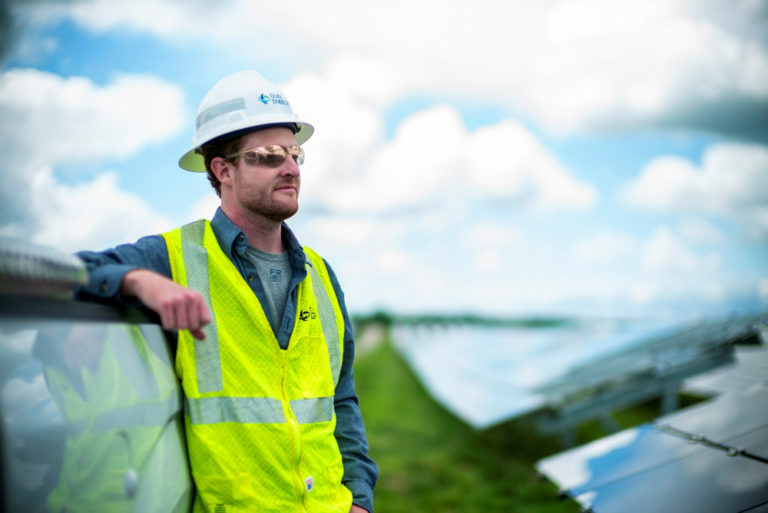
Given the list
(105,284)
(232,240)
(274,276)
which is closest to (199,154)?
(232,240)

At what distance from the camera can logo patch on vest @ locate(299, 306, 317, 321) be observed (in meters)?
2.43

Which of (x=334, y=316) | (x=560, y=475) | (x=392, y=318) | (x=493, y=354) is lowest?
(x=560, y=475)

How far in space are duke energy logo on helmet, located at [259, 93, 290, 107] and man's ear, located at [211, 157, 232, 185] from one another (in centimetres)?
32

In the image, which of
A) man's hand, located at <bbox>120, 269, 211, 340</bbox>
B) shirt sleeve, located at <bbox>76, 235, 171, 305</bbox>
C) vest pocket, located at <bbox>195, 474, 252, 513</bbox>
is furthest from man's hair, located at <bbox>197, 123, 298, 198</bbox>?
vest pocket, located at <bbox>195, 474, 252, 513</bbox>

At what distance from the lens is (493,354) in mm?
16531

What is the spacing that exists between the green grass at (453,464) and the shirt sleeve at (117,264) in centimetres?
346

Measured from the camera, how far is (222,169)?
102 inches

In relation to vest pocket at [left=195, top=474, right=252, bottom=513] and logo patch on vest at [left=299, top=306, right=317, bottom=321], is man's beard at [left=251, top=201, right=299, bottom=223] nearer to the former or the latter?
logo patch on vest at [left=299, top=306, right=317, bottom=321]

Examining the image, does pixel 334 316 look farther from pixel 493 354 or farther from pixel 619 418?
pixel 493 354

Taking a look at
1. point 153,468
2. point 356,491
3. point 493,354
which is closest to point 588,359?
point 493,354

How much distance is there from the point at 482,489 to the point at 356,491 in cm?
555

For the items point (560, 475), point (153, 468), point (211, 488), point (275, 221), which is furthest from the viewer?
point (560, 475)

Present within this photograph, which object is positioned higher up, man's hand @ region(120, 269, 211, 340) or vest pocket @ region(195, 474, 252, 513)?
man's hand @ region(120, 269, 211, 340)

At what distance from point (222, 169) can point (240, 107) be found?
0.28m
